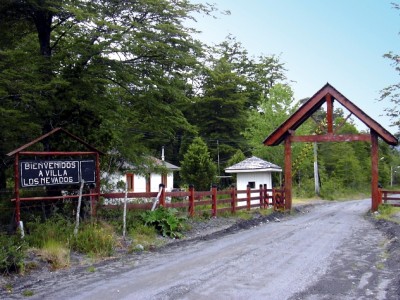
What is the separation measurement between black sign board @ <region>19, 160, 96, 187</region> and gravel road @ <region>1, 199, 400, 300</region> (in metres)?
3.00

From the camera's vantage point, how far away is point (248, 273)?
9.19 m

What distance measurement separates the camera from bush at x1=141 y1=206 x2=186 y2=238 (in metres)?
14.5

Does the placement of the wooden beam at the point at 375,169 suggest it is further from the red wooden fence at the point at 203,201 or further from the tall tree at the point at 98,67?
the tall tree at the point at 98,67

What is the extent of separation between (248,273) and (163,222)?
19.2 ft

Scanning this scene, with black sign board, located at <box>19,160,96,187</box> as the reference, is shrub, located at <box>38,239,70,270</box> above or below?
below

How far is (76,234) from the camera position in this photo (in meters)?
11.8

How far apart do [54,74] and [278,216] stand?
11.6m

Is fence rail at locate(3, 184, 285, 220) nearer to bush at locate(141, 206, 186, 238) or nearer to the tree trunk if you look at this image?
bush at locate(141, 206, 186, 238)

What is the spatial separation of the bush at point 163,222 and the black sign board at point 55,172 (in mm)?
2083

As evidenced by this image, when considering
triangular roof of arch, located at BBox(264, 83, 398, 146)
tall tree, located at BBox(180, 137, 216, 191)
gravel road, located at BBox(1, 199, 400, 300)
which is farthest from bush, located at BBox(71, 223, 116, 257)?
tall tree, located at BBox(180, 137, 216, 191)

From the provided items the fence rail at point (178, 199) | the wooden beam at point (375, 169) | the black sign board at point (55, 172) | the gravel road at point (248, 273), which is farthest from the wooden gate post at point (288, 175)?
the black sign board at point (55, 172)

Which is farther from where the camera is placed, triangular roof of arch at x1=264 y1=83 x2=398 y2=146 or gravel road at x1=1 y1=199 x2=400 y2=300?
triangular roof of arch at x1=264 y1=83 x2=398 y2=146

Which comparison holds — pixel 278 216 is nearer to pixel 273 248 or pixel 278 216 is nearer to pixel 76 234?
pixel 273 248

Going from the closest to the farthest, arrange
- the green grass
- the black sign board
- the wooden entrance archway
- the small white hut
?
the black sign board → the green grass → the wooden entrance archway → the small white hut
